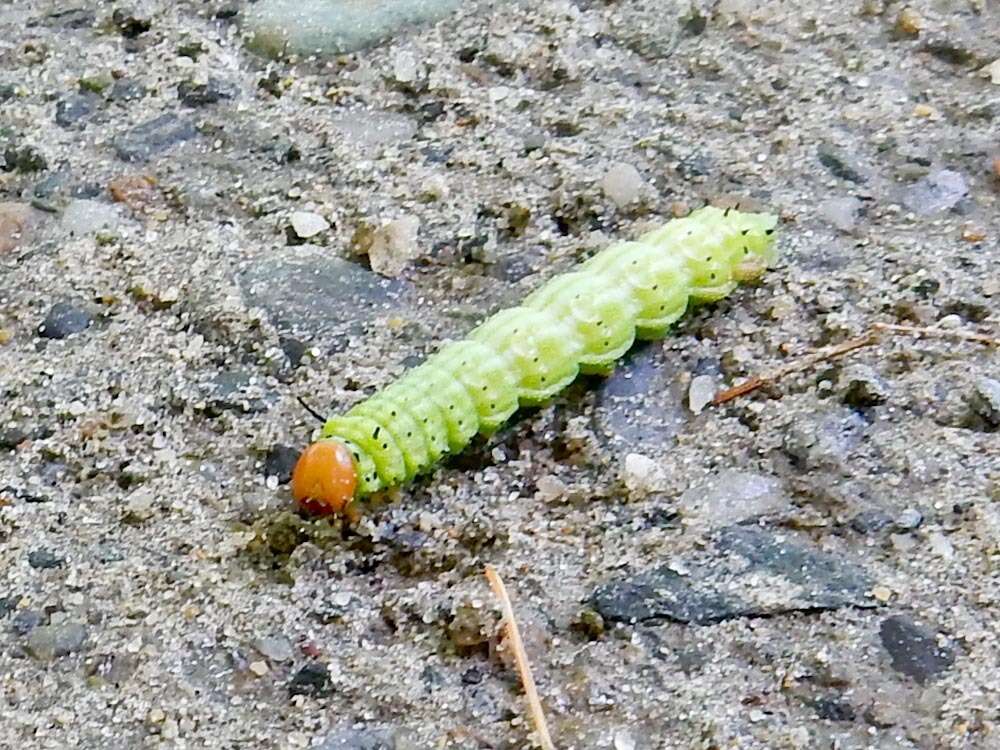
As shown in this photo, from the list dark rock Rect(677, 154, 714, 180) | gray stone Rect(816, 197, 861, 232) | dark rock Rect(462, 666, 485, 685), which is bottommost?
dark rock Rect(462, 666, 485, 685)

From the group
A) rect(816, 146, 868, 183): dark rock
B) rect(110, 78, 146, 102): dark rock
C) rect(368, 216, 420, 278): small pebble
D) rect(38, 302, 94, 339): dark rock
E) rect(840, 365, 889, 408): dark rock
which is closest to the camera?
rect(840, 365, 889, 408): dark rock

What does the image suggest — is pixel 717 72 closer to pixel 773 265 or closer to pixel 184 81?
pixel 773 265

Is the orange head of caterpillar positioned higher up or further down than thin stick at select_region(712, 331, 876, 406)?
further down

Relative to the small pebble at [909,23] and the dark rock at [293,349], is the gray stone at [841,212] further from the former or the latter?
the dark rock at [293,349]

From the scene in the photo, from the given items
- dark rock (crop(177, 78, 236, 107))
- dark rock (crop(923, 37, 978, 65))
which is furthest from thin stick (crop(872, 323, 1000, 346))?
dark rock (crop(177, 78, 236, 107))

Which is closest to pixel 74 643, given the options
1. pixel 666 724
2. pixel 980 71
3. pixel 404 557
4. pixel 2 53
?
pixel 404 557

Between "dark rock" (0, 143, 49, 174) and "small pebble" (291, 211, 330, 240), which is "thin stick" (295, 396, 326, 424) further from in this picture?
"dark rock" (0, 143, 49, 174)
